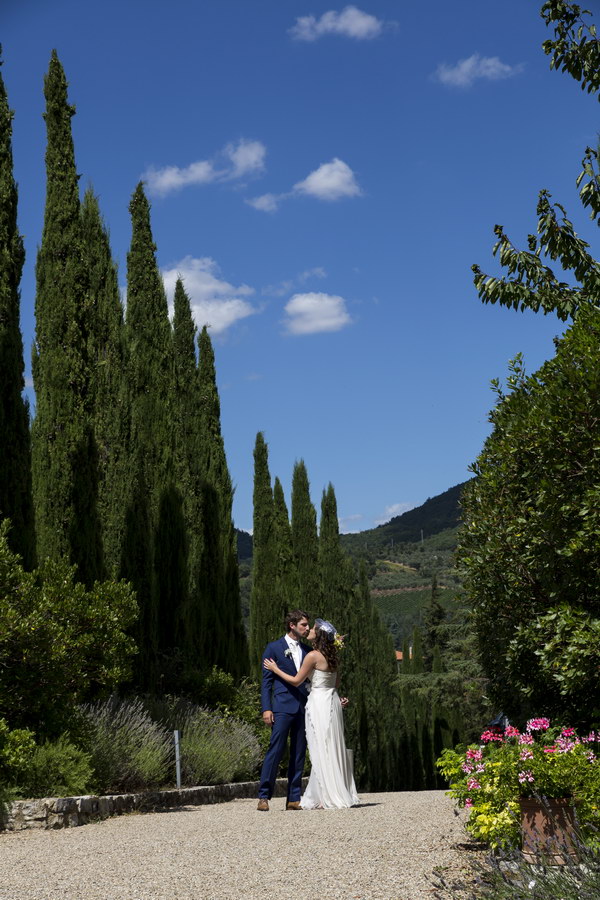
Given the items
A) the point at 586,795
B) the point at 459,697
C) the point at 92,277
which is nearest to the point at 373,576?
the point at 459,697

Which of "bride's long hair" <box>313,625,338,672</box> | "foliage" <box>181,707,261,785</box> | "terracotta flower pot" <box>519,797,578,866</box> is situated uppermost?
"bride's long hair" <box>313,625,338,672</box>

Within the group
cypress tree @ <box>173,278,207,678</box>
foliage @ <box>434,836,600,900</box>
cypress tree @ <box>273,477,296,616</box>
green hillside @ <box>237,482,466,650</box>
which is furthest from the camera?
green hillside @ <box>237,482,466,650</box>

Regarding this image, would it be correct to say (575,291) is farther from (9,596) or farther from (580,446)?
(9,596)

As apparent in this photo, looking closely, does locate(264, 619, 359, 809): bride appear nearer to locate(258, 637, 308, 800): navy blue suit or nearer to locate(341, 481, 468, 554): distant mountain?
locate(258, 637, 308, 800): navy blue suit

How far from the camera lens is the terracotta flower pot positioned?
18.1ft

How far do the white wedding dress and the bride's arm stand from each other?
175 mm

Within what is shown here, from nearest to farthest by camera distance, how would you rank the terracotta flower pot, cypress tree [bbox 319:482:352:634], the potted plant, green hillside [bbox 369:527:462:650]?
the terracotta flower pot < the potted plant < cypress tree [bbox 319:482:352:634] < green hillside [bbox 369:527:462:650]

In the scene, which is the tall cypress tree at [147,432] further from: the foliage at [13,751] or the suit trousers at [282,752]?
the foliage at [13,751]

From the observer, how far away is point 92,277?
51.1ft

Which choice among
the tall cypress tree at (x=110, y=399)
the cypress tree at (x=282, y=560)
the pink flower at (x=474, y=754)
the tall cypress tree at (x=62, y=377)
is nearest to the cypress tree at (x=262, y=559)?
the cypress tree at (x=282, y=560)

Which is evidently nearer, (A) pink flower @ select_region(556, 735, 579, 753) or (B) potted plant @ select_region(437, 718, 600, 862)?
(B) potted plant @ select_region(437, 718, 600, 862)

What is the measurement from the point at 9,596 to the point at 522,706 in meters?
6.38

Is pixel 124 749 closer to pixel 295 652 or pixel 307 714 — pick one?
pixel 307 714

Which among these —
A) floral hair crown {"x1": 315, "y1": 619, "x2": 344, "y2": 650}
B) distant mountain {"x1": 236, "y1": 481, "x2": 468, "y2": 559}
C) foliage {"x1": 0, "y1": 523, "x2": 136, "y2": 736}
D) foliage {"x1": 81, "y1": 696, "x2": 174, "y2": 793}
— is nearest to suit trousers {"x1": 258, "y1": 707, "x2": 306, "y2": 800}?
floral hair crown {"x1": 315, "y1": 619, "x2": 344, "y2": 650}
